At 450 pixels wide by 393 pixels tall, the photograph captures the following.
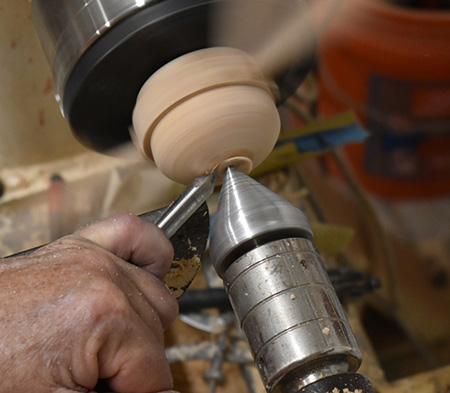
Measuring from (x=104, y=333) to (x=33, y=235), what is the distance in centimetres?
49

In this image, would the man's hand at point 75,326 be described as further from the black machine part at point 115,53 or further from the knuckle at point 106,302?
the black machine part at point 115,53

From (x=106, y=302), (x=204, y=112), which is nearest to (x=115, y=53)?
(x=204, y=112)

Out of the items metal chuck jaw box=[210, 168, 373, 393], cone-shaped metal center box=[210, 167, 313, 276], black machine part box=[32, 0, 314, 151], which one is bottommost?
metal chuck jaw box=[210, 168, 373, 393]

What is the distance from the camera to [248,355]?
26.5 inches

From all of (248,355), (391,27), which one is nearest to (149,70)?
(248,355)

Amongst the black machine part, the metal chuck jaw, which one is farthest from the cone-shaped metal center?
the black machine part

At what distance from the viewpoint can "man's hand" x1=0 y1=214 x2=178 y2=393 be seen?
1.14 feet

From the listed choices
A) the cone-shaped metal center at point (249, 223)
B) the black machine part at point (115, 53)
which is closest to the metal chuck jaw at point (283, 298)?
the cone-shaped metal center at point (249, 223)

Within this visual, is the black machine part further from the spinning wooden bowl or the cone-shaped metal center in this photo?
the cone-shaped metal center

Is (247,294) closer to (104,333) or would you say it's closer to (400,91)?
(104,333)

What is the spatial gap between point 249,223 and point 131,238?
0.09 metres

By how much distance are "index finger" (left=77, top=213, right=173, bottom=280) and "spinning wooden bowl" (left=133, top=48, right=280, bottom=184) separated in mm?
57

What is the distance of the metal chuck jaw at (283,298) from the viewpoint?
1.21 feet

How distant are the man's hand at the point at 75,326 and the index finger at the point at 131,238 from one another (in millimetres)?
16
